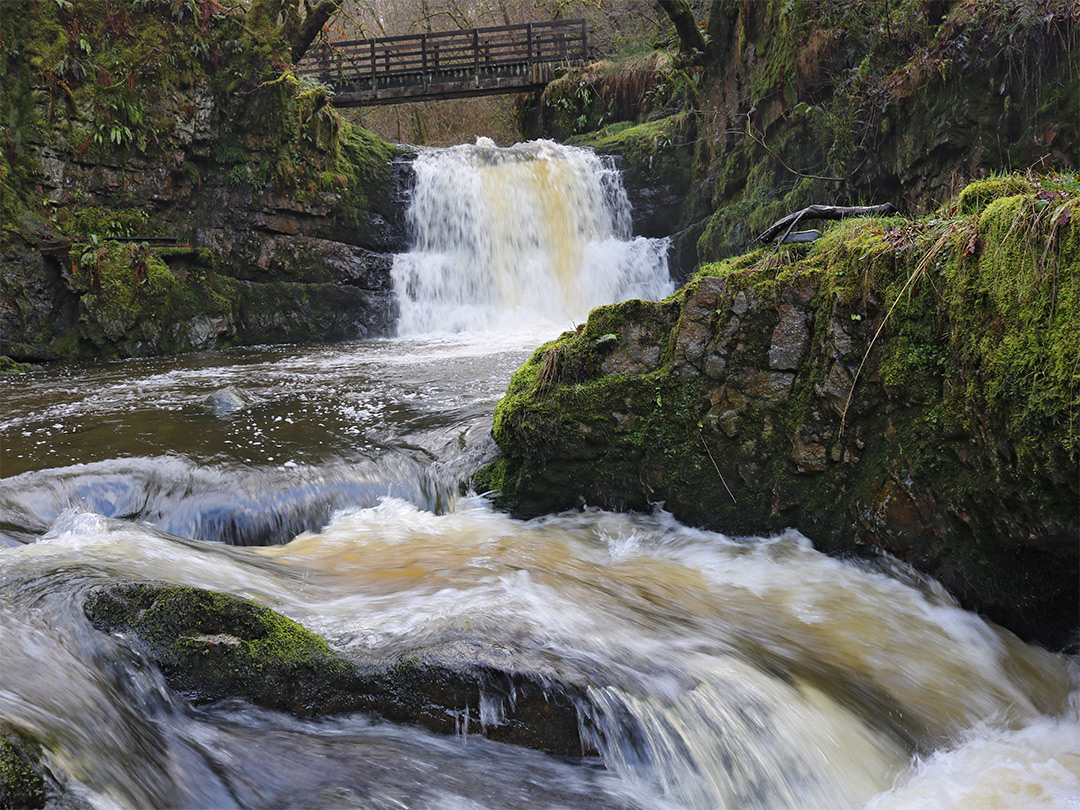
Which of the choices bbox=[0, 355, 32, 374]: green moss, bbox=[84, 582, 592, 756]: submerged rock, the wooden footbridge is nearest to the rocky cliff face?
bbox=[0, 355, 32, 374]: green moss

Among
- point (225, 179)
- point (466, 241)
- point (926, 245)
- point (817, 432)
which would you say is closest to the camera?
point (926, 245)

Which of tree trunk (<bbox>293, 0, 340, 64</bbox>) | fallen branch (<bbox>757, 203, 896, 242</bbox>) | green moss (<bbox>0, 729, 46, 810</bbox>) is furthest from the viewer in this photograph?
tree trunk (<bbox>293, 0, 340, 64</bbox>)

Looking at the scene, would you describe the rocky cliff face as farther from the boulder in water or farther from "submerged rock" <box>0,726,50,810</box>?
Answer: "submerged rock" <box>0,726,50,810</box>

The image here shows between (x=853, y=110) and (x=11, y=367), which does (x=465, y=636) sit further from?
(x=11, y=367)

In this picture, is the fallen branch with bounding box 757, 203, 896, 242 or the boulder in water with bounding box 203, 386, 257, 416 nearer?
the fallen branch with bounding box 757, 203, 896, 242

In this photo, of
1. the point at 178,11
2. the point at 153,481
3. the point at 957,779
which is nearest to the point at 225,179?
the point at 178,11

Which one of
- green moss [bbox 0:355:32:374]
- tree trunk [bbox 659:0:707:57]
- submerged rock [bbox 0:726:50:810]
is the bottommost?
submerged rock [bbox 0:726:50:810]

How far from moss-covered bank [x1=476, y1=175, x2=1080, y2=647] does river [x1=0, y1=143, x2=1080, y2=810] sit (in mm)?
217

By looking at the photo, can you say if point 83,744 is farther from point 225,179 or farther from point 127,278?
point 225,179

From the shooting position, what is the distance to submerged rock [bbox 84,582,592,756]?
7.93 ft

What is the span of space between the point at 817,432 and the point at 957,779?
1.72m

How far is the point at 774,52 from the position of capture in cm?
916

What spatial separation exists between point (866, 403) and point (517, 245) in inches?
411

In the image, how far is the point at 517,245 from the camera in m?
13.2
